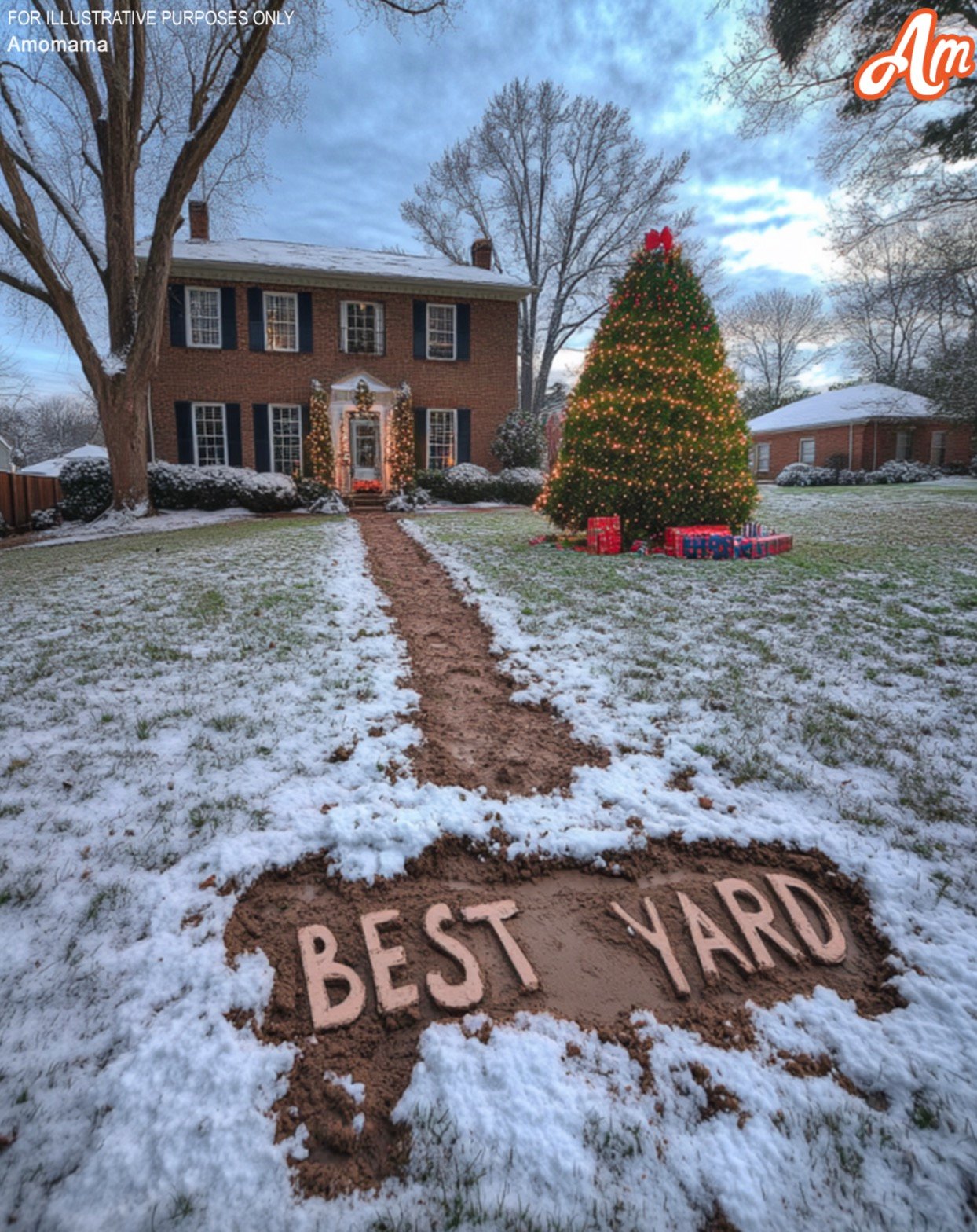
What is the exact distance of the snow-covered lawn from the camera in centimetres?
118

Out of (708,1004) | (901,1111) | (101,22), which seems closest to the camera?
(901,1111)

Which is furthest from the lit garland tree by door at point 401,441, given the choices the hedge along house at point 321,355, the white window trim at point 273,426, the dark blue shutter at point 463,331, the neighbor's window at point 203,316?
the neighbor's window at point 203,316

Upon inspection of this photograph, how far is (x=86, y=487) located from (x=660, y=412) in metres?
12.2

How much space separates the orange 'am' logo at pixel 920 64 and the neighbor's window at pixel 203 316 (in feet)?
49.5

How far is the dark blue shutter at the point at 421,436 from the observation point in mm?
16781

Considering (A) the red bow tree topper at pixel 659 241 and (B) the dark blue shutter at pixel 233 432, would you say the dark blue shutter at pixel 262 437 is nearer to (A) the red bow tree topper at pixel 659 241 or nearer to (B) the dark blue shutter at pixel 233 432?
(B) the dark blue shutter at pixel 233 432

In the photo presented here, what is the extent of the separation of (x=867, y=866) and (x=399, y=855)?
1.61m

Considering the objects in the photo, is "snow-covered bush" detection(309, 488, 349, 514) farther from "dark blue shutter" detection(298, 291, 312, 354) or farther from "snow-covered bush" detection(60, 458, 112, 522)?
"dark blue shutter" detection(298, 291, 312, 354)

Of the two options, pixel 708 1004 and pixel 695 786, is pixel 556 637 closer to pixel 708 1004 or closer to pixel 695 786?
pixel 695 786

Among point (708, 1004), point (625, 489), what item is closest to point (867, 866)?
point (708, 1004)

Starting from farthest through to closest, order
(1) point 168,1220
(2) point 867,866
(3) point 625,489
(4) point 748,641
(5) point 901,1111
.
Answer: (3) point 625,489 → (4) point 748,641 → (2) point 867,866 → (5) point 901,1111 → (1) point 168,1220

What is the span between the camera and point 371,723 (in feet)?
10.0

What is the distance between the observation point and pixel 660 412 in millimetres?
7574

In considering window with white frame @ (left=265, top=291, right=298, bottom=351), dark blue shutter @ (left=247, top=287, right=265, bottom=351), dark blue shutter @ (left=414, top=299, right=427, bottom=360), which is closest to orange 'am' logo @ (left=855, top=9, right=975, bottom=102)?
dark blue shutter @ (left=414, top=299, right=427, bottom=360)
